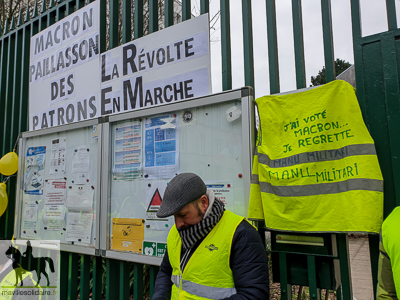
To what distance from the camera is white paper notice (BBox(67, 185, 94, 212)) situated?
10.6ft

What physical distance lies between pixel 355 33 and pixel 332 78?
1.09 feet

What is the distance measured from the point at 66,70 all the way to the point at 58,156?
45.3 inches

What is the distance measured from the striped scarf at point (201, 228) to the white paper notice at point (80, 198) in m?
1.74

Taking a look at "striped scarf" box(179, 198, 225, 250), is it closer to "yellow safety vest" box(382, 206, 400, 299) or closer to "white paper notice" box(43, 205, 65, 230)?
"yellow safety vest" box(382, 206, 400, 299)

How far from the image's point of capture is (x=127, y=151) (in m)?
2.99

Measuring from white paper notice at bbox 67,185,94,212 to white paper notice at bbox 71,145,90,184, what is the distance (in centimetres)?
7

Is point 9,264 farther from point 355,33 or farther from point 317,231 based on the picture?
point 355,33

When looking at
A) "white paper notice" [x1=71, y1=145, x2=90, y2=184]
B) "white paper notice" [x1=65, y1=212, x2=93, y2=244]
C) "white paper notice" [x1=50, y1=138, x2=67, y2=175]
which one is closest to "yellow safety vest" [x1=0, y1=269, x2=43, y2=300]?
"white paper notice" [x1=65, y1=212, x2=93, y2=244]

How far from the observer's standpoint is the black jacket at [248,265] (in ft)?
5.15

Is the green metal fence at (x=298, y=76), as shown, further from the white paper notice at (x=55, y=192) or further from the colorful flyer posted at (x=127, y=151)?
the colorful flyer posted at (x=127, y=151)

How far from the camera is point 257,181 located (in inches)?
86.3

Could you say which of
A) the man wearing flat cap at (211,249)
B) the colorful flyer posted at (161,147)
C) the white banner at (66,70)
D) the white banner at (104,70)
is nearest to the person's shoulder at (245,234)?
the man wearing flat cap at (211,249)

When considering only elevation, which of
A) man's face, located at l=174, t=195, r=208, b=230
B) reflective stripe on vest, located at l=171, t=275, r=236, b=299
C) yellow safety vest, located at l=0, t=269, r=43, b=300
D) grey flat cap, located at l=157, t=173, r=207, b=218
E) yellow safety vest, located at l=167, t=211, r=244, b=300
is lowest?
yellow safety vest, located at l=0, t=269, r=43, b=300

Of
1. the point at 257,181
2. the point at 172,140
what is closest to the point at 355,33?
the point at 257,181
